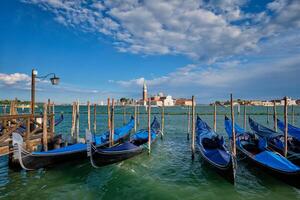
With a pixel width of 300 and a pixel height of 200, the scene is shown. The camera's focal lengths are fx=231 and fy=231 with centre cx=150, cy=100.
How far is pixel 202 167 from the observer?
8688 mm

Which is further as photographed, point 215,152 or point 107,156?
point 215,152

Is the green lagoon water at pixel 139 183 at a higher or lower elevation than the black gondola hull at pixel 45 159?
lower

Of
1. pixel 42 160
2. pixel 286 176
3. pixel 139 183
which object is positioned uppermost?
pixel 42 160

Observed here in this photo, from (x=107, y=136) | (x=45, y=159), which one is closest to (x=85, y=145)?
(x=45, y=159)

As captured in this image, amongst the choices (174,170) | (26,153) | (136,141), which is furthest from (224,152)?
(26,153)

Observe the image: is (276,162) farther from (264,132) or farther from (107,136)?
(107,136)

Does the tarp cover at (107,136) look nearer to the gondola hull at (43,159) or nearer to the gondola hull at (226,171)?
the gondola hull at (43,159)

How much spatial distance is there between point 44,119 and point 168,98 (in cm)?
11660

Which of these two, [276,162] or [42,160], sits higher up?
[276,162]

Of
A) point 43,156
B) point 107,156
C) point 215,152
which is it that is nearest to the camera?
point 43,156

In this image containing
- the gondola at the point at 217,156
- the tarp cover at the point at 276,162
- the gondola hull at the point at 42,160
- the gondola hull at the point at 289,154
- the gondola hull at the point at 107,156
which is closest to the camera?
the tarp cover at the point at 276,162

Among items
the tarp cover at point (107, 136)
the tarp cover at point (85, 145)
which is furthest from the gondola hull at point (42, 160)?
the tarp cover at point (107, 136)

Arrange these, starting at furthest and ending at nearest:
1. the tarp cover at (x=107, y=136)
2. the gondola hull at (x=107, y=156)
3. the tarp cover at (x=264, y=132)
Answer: the tarp cover at (x=264, y=132) → the tarp cover at (x=107, y=136) → the gondola hull at (x=107, y=156)

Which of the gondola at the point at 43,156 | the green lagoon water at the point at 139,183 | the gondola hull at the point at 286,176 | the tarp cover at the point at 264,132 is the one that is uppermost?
the tarp cover at the point at 264,132
